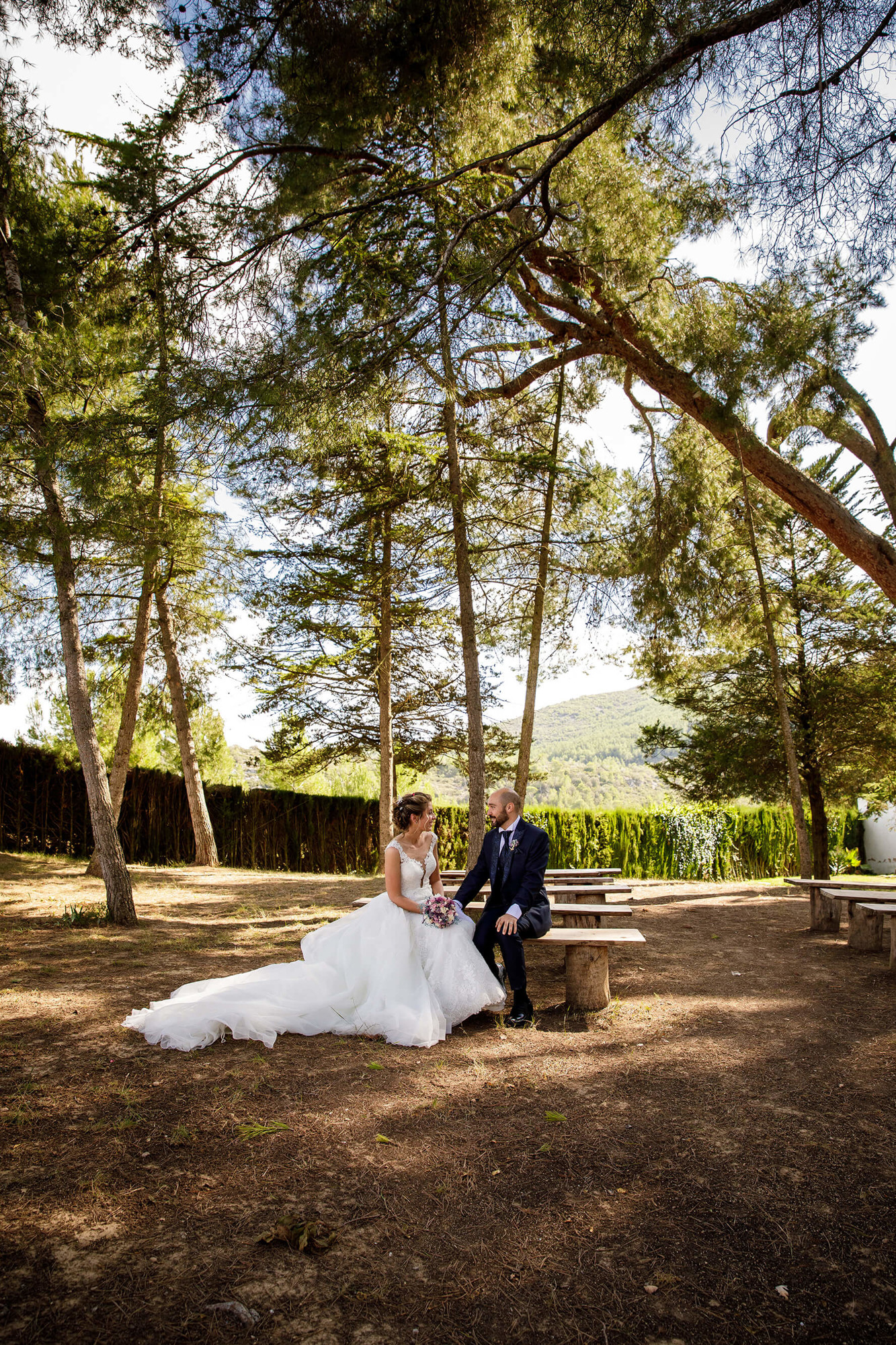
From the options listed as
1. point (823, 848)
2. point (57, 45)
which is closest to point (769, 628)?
point (823, 848)

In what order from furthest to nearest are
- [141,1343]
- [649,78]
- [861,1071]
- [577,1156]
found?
[649,78] → [861,1071] → [577,1156] → [141,1343]

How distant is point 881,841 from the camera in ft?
72.0

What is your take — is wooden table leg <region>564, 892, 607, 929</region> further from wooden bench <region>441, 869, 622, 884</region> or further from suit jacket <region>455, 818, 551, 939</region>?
wooden bench <region>441, 869, 622, 884</region>

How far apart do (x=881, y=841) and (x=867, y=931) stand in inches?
698

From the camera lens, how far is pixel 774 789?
47.2 ft

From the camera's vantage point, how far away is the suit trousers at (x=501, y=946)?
475 cm

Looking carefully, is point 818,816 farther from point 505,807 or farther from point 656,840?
point 505,807

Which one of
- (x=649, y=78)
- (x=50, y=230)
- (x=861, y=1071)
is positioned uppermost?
(x=50, y=230)

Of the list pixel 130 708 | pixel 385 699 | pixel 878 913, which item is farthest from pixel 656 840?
pixel 130 708

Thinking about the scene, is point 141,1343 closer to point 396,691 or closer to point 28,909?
point 28,909

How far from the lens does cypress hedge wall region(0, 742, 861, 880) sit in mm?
14570

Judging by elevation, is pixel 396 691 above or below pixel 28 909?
above

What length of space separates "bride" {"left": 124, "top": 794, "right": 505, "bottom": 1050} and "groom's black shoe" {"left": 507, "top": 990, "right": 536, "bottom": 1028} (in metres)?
0.10

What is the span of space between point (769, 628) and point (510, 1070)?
7.91 m
